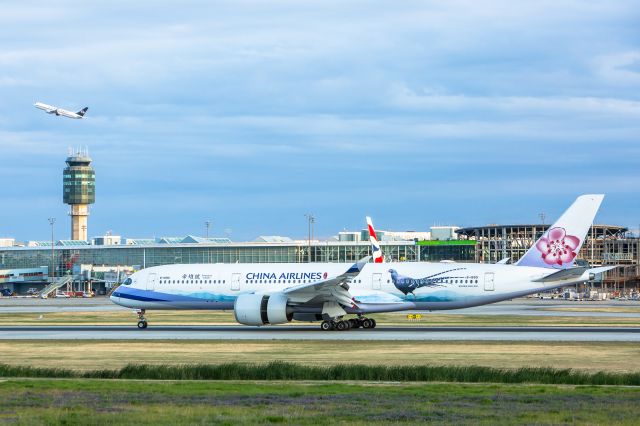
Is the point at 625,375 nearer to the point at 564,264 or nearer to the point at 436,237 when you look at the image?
the point at 564,264

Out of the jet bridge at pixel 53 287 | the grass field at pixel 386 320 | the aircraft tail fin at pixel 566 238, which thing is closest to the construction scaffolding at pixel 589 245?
the jet bridge at pixel 53 287

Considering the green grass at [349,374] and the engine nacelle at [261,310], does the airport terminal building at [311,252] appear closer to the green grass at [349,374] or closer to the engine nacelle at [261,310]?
the engine nacelle at [261,310]

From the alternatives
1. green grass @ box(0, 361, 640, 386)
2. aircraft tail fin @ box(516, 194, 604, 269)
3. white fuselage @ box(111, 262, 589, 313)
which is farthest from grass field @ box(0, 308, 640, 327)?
green grass @ box(0, 361, 640, 386)

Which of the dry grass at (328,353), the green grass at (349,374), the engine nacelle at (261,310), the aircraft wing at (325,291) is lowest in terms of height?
the dry grass at (328,353)

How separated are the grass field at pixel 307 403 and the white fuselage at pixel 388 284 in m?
22.7

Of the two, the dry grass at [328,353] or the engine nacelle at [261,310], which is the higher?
the engine nacelle at [261,310]

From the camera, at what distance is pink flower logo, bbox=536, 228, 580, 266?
158 ft

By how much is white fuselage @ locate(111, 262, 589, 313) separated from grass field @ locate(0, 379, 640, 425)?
22749 millimetres

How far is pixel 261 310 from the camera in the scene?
44781mm

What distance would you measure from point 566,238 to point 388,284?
926 centimetres

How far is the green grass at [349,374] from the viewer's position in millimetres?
25219

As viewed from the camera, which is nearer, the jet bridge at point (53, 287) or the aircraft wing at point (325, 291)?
the aircraft wing at point (325, 291)

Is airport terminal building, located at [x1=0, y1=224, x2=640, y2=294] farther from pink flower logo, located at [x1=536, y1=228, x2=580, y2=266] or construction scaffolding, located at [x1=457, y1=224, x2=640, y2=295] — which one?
pink flower logo, located at [x1=536, y1=228, x2=580, y2=266]

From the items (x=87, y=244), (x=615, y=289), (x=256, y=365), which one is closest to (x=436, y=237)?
(x=615, y=289)
